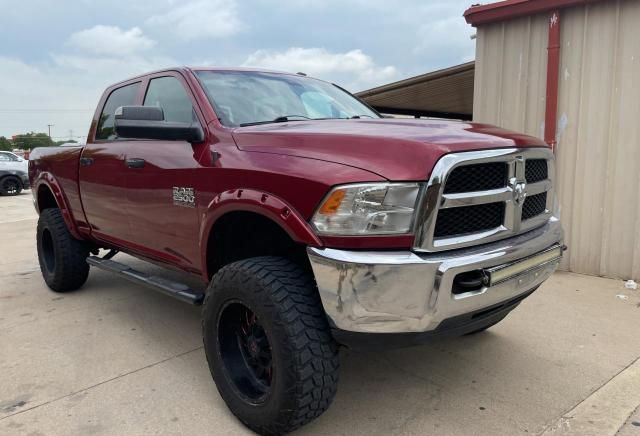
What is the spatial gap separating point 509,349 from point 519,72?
3478mm

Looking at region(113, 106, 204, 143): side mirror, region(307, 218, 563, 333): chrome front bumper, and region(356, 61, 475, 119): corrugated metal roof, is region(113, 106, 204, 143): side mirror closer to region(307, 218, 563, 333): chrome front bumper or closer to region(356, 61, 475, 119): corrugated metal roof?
region(307, 218, 563, 333): chrome front bumper

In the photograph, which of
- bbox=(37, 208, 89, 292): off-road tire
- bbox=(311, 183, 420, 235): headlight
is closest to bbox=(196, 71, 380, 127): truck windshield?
bbox=(311, 183, 420, 235): headlight

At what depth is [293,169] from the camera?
237 cm

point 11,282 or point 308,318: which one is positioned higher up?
point 308,318

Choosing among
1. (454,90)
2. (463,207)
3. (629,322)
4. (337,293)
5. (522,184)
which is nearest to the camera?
(337,293)

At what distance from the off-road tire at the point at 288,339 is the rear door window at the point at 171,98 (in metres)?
1.27

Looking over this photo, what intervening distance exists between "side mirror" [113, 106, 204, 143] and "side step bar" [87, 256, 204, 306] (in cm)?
90

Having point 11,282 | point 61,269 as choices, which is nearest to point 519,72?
point 61,269

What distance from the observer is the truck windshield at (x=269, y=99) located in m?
3.15

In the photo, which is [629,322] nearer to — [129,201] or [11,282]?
[129,201]

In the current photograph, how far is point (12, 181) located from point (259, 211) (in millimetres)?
18451

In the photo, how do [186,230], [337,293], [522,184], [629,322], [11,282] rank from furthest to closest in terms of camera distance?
[11,282], [629,322], [186,230], [522,184], [337,293]

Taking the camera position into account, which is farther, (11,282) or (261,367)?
(11,282)

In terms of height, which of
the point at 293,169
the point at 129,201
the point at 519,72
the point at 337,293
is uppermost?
the point at 519,72
